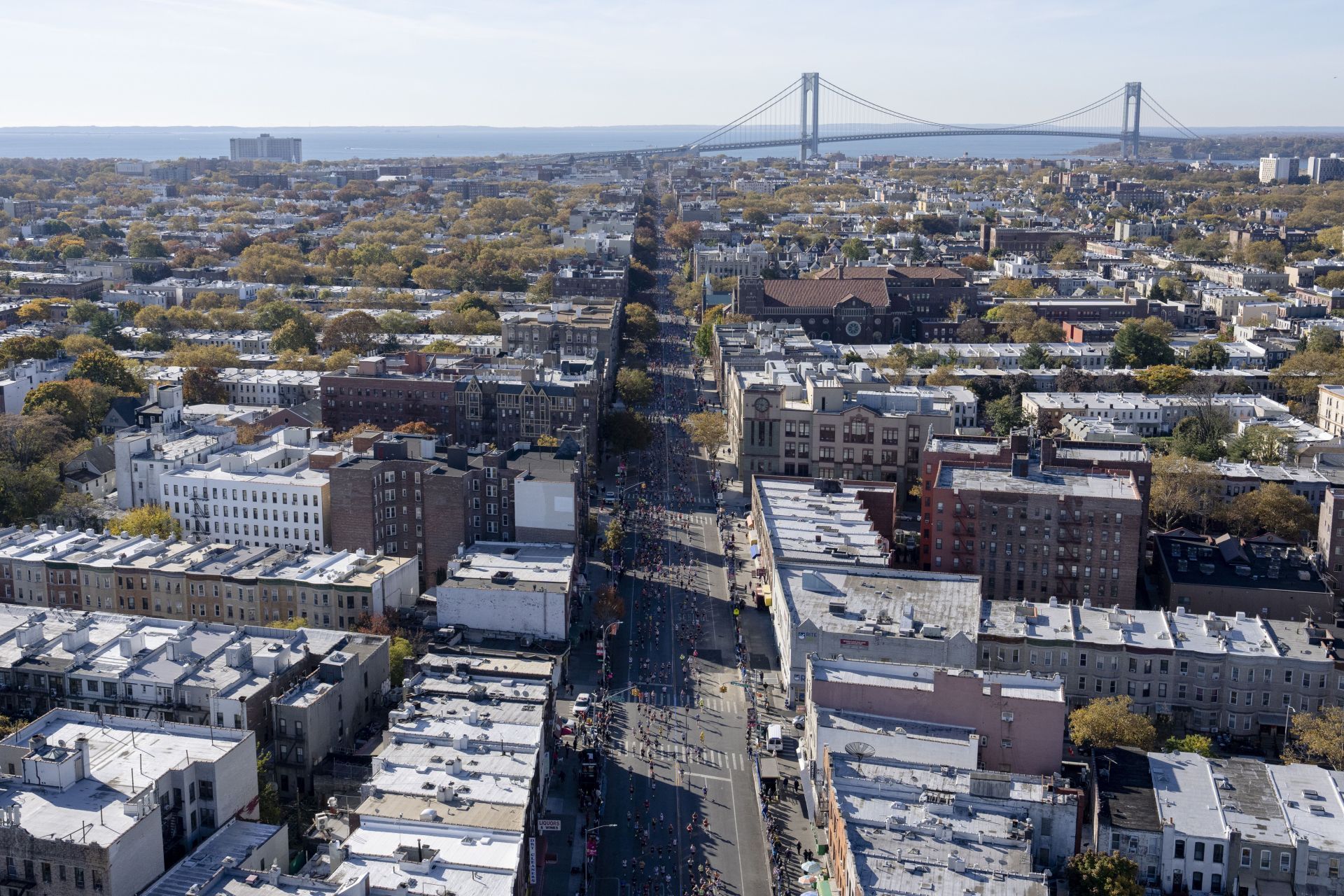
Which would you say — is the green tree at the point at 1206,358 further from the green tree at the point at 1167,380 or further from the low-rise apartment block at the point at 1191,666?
the low-rise apartment block at the point at 1191,666

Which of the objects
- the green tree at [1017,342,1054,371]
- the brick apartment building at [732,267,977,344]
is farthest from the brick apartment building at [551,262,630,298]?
the green tree at [1017,342,1054,371]

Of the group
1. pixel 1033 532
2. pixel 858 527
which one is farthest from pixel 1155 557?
pixel 858 527

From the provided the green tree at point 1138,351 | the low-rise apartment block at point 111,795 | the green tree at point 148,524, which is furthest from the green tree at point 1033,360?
the low-rise apartment block at point 111,795

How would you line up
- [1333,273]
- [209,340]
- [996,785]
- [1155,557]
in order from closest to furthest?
[996,785]
[1155,557]
[209,340]
[1333,273]

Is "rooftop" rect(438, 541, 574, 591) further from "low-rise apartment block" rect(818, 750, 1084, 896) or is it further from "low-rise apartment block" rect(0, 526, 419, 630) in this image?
"low-rise apartment block" rect(818, 750, 1084, 896)

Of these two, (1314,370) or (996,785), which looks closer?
(996,785)

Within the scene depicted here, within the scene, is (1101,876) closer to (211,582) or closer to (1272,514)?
(211,582)

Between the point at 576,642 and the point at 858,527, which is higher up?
the point at 858,527

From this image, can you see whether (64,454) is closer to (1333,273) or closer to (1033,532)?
(1033,532)
